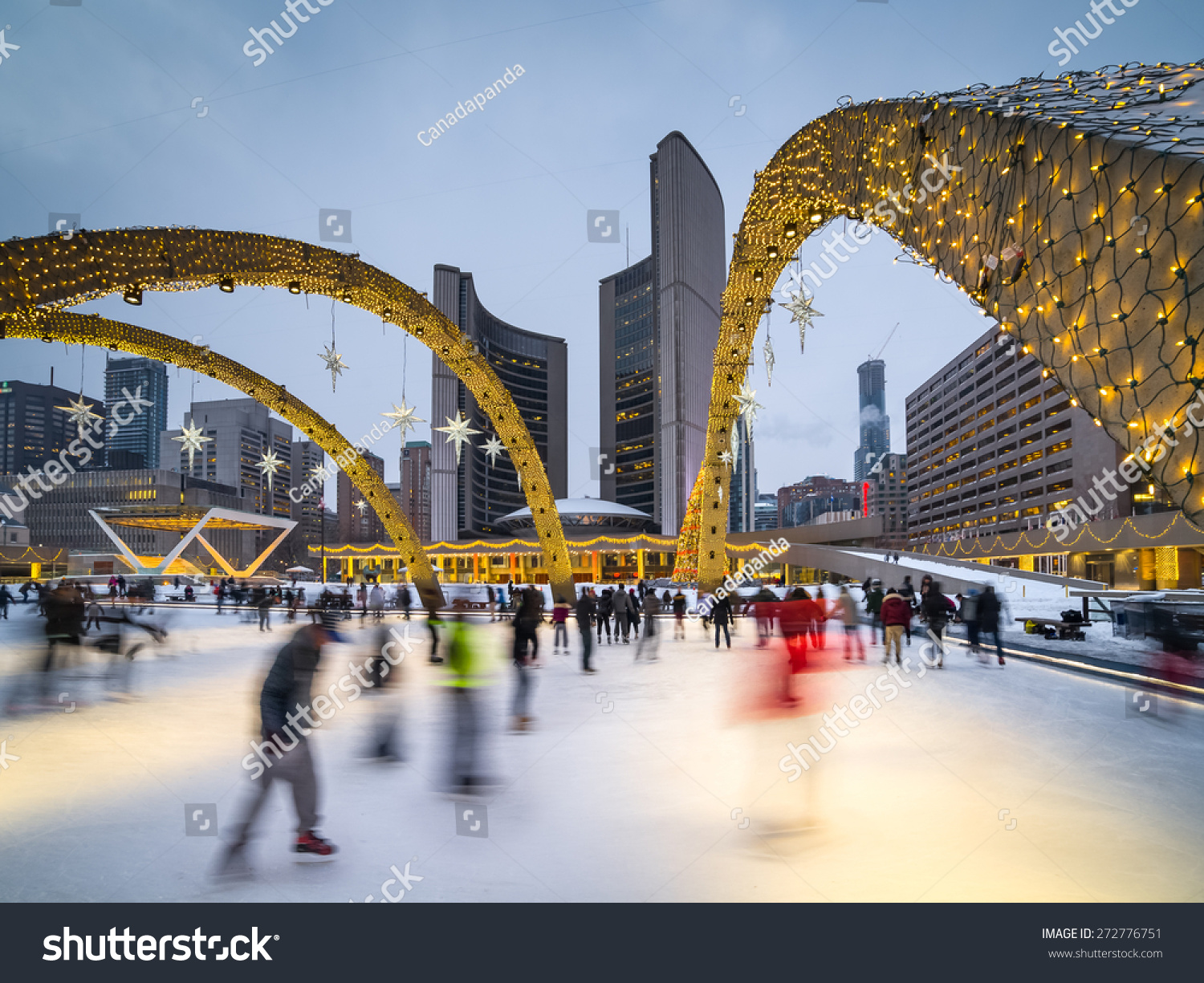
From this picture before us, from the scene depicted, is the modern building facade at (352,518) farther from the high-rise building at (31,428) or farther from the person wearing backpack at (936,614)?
the person wearing backpack at (936,614)

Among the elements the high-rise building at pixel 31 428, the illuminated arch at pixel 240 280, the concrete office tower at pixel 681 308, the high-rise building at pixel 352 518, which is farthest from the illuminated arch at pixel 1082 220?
the high-rise building at pixel 31 428

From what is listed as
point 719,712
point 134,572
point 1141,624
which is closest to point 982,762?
point 719,712

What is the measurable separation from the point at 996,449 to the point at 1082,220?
90.3 metres

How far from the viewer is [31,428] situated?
496 ft

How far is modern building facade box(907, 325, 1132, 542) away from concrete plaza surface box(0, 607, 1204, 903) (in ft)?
186

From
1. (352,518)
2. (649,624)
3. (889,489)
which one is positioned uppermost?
(889,489)

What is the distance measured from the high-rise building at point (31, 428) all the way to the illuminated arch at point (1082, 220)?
181516mm

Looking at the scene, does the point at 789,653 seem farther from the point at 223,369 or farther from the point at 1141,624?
the point at 223,369

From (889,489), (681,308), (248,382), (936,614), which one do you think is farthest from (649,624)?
(889,489)

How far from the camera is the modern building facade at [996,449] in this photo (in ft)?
195

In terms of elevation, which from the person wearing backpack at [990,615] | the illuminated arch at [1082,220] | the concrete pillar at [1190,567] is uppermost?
the illuminated arch at [1082,220]

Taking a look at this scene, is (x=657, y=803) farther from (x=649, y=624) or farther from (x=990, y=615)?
(x=990, y=615)

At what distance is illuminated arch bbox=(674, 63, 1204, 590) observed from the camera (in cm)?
436
